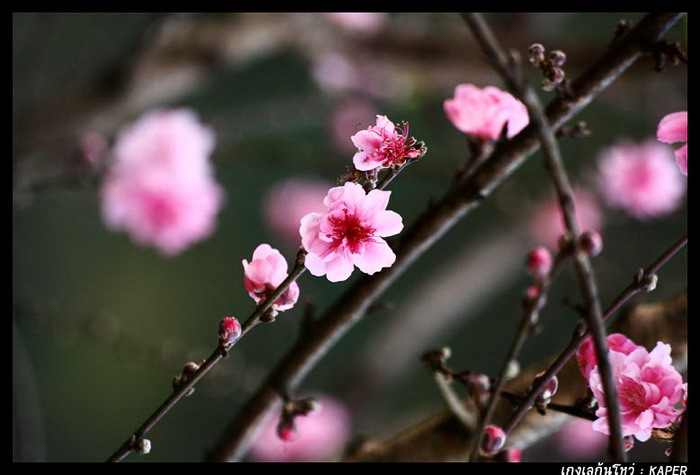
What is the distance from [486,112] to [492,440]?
22 centimetres

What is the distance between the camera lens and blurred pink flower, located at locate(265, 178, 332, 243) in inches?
63.4

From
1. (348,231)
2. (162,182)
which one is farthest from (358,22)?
(348,231)

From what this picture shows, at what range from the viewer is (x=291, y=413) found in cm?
46

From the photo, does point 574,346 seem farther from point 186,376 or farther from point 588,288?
point 186,376

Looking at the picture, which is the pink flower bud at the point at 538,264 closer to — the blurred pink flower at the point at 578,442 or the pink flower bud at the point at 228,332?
the pink flower bud at the point at 228,332

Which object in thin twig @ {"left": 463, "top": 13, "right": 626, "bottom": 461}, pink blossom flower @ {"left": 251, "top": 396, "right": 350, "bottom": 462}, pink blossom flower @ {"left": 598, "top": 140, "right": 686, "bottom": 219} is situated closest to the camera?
thin twig @ {"left": 463, "top": 13, "right": 626, "bottom": 461}

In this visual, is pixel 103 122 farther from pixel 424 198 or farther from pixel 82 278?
pixel 82 278

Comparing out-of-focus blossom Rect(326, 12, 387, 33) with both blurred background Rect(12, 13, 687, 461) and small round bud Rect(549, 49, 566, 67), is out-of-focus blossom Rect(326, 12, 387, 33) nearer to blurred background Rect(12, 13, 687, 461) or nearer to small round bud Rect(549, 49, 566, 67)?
blurred background Rect(12, 13, 687, 461)

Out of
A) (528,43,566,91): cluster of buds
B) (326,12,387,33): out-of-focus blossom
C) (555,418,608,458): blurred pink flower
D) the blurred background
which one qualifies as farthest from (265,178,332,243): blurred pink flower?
(528,43,566,91): cluster of buds

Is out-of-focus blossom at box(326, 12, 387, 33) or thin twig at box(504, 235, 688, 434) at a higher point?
out-of-focus blossom at box(326, 12, 387, 33)

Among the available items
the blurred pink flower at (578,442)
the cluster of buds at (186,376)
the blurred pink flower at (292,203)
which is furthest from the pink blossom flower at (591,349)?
the blurred pink flower at (292,203)

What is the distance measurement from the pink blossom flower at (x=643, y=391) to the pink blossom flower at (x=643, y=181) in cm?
79

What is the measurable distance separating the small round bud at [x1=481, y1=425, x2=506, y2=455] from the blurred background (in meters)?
0.17
